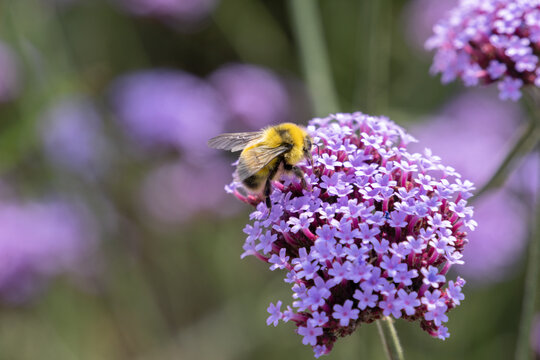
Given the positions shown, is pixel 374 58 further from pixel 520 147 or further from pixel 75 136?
pixel 75 136

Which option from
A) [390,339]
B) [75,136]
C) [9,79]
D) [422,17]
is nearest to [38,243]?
[75,136]

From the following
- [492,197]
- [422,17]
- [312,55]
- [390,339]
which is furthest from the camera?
[422,17]

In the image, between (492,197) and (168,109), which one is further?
(168,109)

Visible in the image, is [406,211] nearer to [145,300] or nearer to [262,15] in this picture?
[145,300]

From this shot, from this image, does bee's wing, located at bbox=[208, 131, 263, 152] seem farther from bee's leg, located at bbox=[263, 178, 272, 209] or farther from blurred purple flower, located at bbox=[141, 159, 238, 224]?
blurred purple flower, located at bbox=[141, 159, 238, 224]

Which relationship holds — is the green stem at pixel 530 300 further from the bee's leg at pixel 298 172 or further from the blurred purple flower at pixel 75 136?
the blurred purple flower at pixel 75 136

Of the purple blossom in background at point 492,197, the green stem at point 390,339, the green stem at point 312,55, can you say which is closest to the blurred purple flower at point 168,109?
the green stem at point 312,55

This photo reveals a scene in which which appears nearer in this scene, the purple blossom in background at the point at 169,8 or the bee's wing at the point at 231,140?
the bee's wing at the point at 231,140
